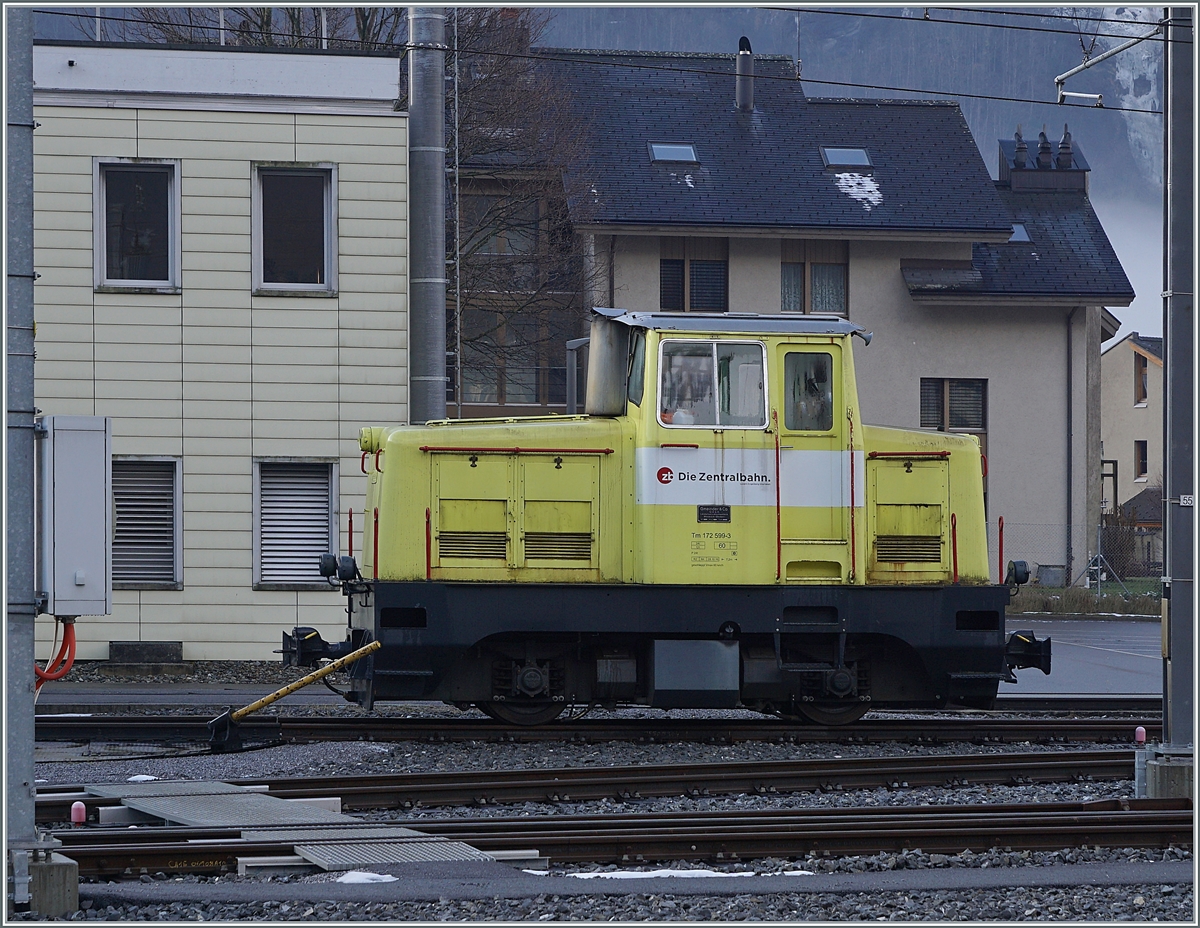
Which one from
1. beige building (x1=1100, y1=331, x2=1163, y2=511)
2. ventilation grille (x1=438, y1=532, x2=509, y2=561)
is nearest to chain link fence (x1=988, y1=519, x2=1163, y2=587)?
ventilation grille (x1=438, y1=532, x2=509, y2=561)

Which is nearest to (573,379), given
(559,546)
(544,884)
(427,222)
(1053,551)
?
(427,222)

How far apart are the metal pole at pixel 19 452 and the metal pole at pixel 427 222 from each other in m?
8.88

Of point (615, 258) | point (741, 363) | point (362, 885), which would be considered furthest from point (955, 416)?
point (362, 885)

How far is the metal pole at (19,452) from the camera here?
6.36 meters

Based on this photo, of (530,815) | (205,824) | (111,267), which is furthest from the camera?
(111,267)

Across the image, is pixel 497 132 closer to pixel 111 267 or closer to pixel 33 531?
pixel 111 267

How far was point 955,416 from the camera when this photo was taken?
34.0 m

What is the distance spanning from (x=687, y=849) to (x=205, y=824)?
2.73 m

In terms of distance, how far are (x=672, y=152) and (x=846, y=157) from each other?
443 cm

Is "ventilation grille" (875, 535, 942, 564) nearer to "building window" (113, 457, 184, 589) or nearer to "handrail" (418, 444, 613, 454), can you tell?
"handrail" (418, 444, 613, 454)

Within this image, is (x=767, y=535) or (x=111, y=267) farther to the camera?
(x=111, y=267)

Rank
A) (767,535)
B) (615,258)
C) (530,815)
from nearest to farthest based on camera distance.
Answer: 1. (530,815)
2. (767,535)
3. (615,258)

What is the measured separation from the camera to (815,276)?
3416 cm

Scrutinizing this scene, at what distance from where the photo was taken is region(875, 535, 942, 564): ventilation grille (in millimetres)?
11836
